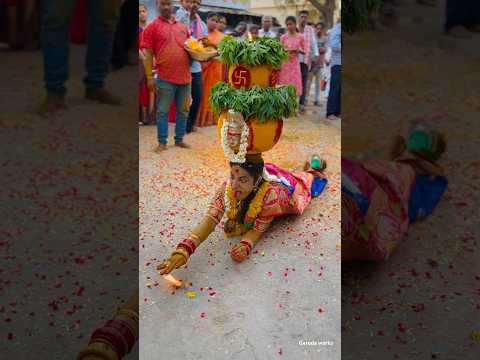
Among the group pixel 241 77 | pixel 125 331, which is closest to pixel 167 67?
pixel 241 77

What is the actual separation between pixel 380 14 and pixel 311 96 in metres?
0.27

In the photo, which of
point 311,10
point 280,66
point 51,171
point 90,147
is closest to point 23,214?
point 51,171

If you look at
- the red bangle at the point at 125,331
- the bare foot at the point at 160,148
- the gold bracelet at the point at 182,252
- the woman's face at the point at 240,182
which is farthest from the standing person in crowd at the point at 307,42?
the red bangle at the point at 125,331

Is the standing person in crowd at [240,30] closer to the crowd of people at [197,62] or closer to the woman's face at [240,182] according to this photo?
the crowd of people at [197,62]

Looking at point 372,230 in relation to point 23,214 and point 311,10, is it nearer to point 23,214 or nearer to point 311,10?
point 311,10

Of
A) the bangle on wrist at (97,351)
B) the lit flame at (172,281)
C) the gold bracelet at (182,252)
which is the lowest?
the bangle on wrist at (97,351)

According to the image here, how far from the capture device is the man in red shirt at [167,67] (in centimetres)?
129

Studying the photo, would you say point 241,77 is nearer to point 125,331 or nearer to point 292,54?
point 292,54

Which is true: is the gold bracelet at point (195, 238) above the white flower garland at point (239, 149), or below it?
below

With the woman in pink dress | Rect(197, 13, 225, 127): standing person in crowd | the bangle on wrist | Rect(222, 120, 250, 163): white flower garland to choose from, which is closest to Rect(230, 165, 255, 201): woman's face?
Rect(222, 120, 250, 163): white flower garland

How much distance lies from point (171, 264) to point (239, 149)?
0.30m

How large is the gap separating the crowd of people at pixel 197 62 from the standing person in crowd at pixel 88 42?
0.08 meters

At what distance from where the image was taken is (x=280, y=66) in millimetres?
1315

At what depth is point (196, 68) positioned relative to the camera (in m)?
1.33
